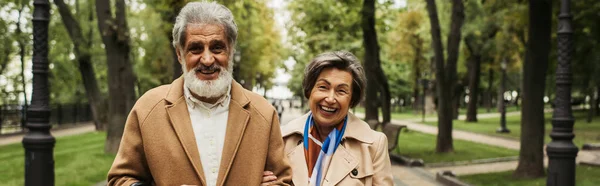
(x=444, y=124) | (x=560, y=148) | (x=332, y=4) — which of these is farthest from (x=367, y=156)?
(x=332, y=4)

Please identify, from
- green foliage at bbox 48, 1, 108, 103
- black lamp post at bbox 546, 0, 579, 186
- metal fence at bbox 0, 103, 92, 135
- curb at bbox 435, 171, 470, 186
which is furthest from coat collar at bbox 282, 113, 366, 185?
green foliage at bbox 48, 1, 108, 103

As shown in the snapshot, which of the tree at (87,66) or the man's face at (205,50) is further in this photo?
the tree at (87,66)

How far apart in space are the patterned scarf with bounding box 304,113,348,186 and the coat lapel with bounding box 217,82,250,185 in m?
0.74

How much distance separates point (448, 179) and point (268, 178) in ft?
32.6

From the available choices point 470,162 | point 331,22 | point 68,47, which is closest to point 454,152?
point 470,162

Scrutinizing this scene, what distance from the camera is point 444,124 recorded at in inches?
667

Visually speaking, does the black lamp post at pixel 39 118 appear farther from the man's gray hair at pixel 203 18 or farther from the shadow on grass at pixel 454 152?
the shadow on grass at pixel 454 152

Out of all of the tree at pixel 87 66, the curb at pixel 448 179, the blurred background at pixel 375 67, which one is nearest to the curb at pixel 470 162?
the blurred background at pixel 375 67

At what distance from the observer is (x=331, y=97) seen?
3383 mm

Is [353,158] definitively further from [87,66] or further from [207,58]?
[87,66]

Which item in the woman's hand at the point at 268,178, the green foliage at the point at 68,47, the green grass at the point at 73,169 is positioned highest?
the green foliage at the point at 68,47

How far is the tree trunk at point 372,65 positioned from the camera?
1920 centimetres

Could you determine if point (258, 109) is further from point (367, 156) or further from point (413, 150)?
point (413, 150)

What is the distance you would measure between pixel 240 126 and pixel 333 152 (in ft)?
2.72
